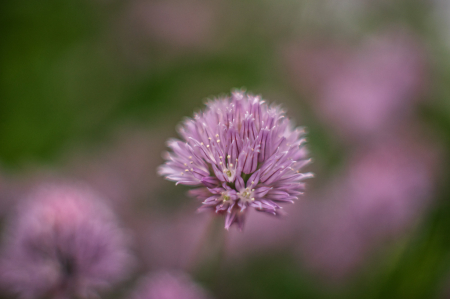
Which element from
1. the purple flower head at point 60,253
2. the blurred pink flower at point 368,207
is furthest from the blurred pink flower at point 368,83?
the purple flower head at point 60,253

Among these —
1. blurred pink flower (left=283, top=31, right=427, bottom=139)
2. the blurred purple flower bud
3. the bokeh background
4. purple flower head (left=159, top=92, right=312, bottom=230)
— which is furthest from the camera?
blurred pink flower (left=283, top=31, right=427, bottom=139)

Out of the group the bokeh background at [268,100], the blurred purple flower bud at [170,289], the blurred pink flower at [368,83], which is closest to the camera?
the blurred purple flower bud at [170,289]

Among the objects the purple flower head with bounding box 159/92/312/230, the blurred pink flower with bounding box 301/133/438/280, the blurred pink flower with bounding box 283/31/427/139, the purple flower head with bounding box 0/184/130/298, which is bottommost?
the purple flower head with bounding box 0/184/130/298

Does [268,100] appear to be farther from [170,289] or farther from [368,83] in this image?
[170,289]

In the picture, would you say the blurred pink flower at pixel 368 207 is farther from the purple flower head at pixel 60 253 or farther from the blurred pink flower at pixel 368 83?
the purple flower head at pixel 60 253

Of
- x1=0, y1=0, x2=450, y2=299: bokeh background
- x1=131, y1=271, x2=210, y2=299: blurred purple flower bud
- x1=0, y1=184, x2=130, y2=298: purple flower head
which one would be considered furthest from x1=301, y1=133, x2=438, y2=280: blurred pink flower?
x1=0, y1=184, x2=130, y2=298: purple flower head

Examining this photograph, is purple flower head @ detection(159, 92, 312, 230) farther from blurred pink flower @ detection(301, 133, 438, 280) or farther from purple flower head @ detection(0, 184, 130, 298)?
blurred pink flower @ detection(301, 133, 438, 280)

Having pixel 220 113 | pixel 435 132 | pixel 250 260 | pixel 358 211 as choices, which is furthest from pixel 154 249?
pixel 435 132
